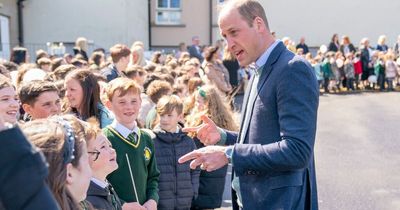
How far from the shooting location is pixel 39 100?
14.2 feet

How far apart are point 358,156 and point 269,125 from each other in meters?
7.14

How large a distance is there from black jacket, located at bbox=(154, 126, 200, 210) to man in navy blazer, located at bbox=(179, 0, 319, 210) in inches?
71.3

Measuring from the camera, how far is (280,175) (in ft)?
9.72

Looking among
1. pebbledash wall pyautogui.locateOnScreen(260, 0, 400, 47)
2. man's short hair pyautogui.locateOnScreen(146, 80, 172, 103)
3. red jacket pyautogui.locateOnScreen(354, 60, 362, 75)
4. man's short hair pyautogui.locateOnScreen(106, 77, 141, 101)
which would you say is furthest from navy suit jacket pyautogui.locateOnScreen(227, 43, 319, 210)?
pebbledash wall pyautogui.locateOnScreen(260, 0, 400, 47)

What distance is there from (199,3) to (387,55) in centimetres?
1070

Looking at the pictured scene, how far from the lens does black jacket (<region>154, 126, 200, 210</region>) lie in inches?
193

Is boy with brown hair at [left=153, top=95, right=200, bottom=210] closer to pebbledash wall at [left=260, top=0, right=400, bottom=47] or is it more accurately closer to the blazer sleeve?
the blazer sleeve

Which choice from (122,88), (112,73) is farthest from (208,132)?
(112,73)

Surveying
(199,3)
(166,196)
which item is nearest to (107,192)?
(166,196)

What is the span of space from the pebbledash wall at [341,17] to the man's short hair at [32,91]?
2461 centimetres

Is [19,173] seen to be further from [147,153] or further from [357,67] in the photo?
[357,67]

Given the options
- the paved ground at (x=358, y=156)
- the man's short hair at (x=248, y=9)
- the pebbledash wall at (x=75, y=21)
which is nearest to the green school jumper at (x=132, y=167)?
Answer: the man's short hair at (x=248, y=9)

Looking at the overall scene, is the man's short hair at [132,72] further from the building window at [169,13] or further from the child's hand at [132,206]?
the building window at [169,13]

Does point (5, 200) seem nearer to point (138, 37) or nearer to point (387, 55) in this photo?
point (387, 55)
